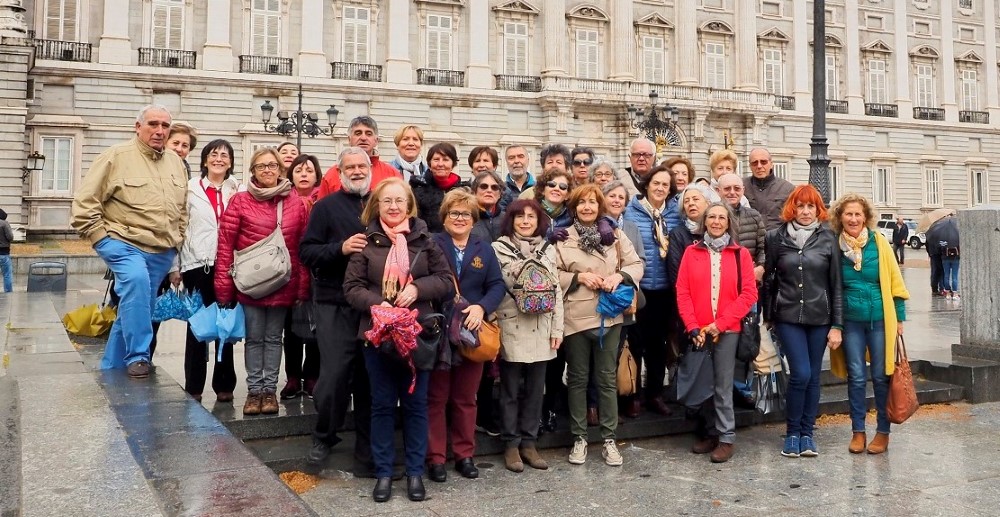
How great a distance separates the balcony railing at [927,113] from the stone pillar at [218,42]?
33.8 meters

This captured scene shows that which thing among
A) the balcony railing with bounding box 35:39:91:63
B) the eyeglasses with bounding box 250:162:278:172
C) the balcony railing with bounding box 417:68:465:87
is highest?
the balcony railing with bounding box 417:68:465:87

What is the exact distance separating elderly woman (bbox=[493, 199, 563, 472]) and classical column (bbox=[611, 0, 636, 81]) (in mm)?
29864

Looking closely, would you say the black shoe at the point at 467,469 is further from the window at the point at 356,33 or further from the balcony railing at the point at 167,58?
the window at the point at 356,33

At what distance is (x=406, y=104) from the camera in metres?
30.1

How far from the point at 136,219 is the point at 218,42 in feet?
Result: 81.5

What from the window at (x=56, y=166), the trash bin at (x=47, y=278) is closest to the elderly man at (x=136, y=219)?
the trash bin at (x=47, y=278)

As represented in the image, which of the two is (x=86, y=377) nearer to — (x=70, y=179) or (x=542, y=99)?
(x=70, y=179)

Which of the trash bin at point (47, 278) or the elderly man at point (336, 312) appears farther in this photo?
the trash bin at point (47, 278)

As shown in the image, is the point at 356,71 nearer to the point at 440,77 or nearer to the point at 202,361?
the point at 440,77

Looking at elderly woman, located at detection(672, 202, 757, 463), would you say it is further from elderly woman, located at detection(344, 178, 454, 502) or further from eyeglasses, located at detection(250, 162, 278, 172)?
eyeglasses, located at detection(250, 162, 278, 172)

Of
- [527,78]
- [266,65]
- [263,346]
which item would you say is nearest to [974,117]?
[527,78]

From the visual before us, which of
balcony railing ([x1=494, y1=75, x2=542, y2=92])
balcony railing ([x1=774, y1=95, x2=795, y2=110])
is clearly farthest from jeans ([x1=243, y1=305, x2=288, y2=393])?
balcony railing ([x1=774, y1=95, x2=795, y2=110])

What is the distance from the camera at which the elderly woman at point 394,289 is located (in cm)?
414

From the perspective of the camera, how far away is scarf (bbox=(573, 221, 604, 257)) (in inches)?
196
